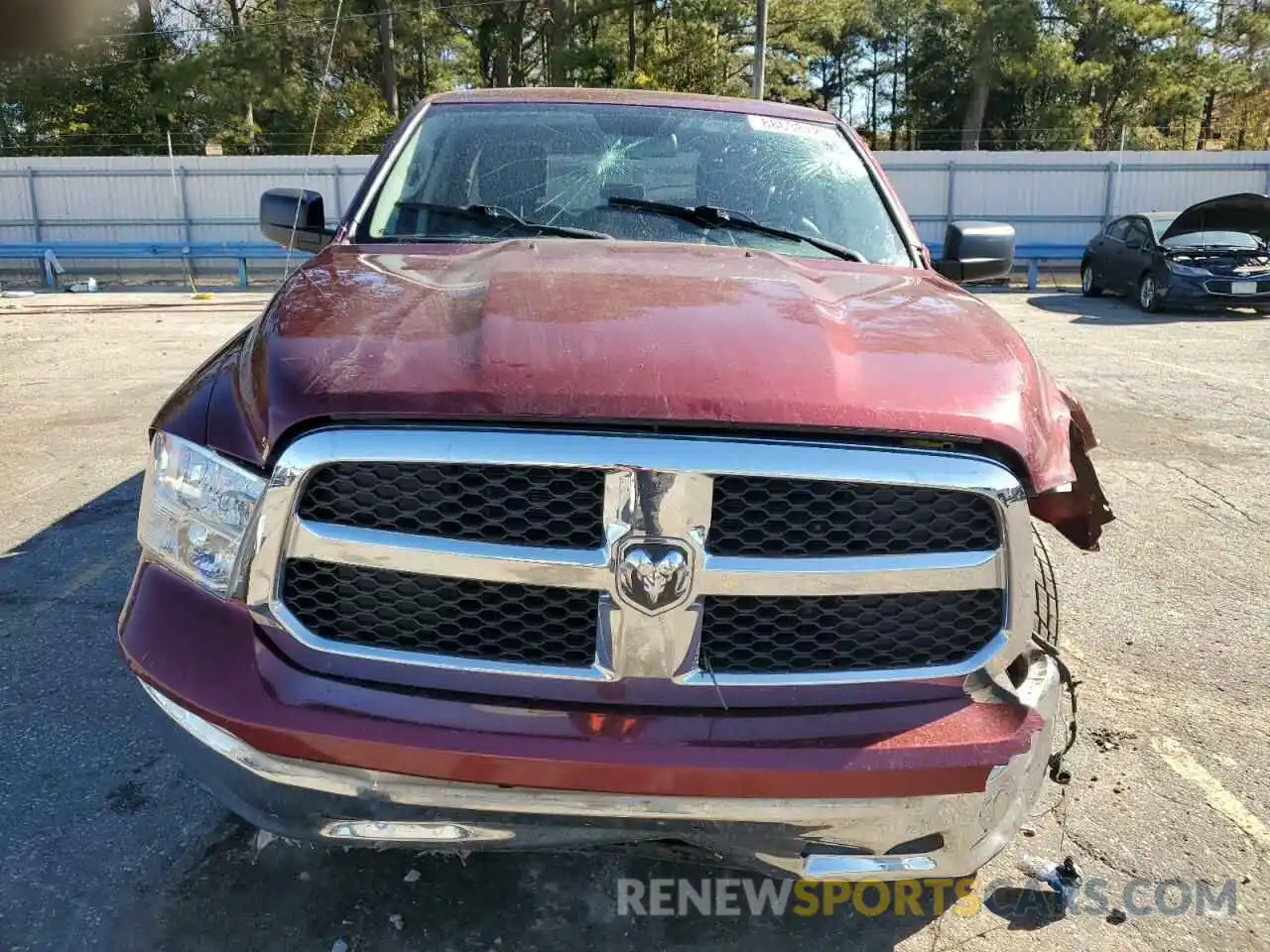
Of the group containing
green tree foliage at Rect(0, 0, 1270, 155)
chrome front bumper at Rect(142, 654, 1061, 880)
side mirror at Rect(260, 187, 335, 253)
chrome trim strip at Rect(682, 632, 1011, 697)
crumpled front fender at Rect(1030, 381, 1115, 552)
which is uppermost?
green tree foliage at Rect(0, 0, 1270, 155)

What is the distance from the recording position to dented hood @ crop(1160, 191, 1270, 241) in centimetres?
1367

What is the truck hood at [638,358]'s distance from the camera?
5.65 ft

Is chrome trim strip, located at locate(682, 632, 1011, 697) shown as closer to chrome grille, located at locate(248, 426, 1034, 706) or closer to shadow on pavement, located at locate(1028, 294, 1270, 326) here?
chrome grille, located at locate(248, 426, 1034, 706)

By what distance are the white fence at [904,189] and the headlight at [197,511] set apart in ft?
65.5

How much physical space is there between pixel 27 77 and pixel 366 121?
10185 mm

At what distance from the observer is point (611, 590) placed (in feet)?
5.70

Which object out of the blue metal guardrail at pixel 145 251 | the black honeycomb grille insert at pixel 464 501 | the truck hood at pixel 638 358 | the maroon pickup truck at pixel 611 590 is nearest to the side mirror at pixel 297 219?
the truck hood at pixel 638 358

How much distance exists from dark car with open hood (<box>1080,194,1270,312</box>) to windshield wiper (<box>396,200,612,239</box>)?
12881mm

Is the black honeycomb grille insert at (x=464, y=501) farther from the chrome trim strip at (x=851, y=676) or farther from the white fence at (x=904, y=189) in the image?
the white fence at (x=904, y=189)

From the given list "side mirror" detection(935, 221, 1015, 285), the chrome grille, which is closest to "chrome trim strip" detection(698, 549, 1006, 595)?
the chrome grille

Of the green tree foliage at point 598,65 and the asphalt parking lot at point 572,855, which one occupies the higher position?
the green tree foliage at point 598,65

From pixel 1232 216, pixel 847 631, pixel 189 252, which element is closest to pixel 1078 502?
pixel 847 631

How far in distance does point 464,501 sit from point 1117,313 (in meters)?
14.4

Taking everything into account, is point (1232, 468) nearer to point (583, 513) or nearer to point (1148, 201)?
point (583, 513)
